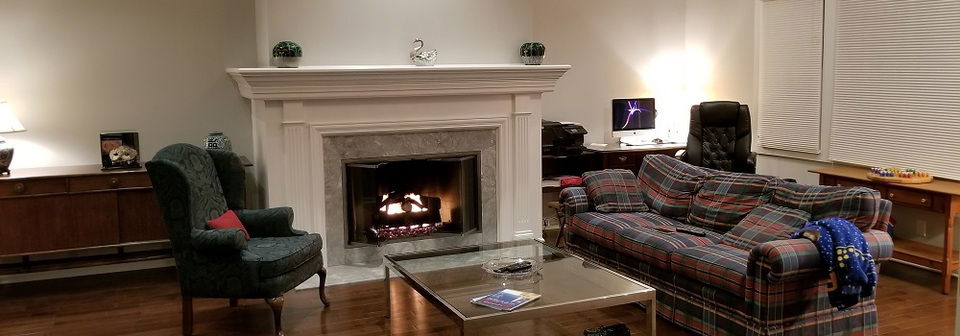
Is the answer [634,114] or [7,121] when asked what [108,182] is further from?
[634,114]

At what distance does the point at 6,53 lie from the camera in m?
5.43

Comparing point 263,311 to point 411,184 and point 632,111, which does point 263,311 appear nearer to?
point 411,184

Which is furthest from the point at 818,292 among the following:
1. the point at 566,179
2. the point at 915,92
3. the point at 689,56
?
the point at 689,56

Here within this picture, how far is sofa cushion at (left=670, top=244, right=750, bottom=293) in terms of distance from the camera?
3.83 meters

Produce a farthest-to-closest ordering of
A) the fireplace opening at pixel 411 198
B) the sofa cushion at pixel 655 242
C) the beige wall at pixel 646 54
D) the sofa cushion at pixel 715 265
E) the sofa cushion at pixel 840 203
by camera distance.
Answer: the beige wall at pixel 646 54
the fireplace opening at pixel 411 198
the sofa cushion at pixel 655 242
the sofa cushion at pixel 840 203
the sofa cushion at pixel 715 265

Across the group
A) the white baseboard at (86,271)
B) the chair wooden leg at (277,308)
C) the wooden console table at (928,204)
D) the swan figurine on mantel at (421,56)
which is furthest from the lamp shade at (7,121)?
the wooden console table at (928,204)

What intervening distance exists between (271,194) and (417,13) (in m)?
1.65

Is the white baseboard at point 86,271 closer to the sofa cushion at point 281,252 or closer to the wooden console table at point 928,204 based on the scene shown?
the sofa cushion at point 281,252

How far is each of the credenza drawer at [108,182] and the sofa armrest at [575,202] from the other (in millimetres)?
2798

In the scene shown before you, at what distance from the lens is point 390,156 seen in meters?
5.77

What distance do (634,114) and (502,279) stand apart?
147 inches

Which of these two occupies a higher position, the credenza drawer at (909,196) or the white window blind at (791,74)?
the white window blind at (791,74)

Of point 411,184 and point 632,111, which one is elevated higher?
point 632,111

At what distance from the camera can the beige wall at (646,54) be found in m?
7.16
